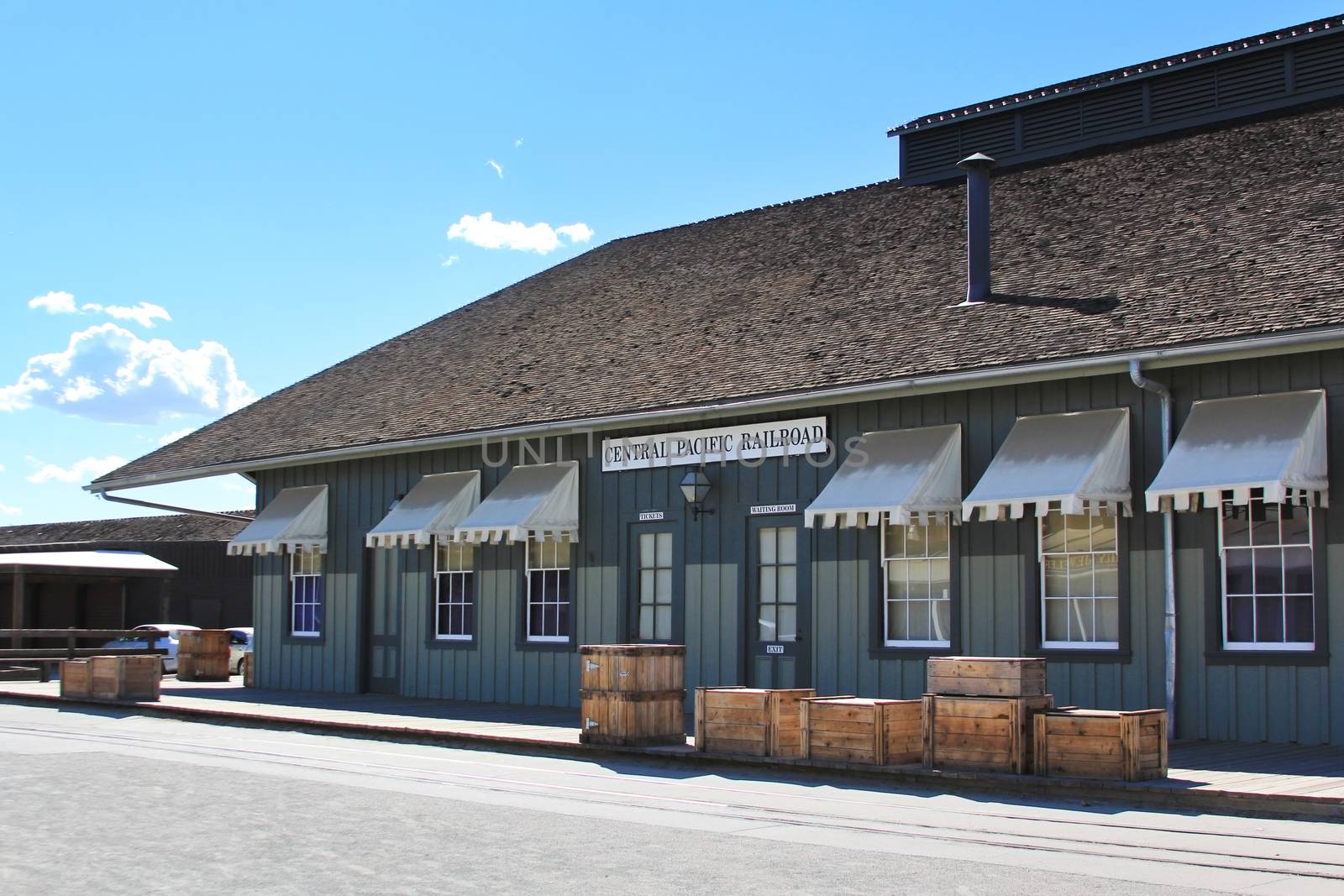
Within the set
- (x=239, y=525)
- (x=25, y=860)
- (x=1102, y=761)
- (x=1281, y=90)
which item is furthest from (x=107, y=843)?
(x=239, y=525)

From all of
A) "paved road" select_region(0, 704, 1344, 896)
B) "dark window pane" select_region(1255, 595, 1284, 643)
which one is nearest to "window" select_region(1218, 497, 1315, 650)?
"dark window pane" select_region(1255, 595, 1284, 643)

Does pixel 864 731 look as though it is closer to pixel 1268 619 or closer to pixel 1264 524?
pixel 1268 619

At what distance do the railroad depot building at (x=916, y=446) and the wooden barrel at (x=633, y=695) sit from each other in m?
2.69

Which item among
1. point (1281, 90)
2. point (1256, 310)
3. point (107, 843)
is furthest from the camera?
point (1281, 90)

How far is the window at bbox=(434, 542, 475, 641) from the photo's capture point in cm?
2212

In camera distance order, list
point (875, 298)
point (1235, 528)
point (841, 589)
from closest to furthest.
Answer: point (1235, 528)
point (841, 589)
point (875, 298)

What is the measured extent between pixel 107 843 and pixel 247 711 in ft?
36.6

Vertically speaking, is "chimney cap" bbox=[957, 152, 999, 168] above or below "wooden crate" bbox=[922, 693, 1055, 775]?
above

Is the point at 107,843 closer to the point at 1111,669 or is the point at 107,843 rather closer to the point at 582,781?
the point at 582,781

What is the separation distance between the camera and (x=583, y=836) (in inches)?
374

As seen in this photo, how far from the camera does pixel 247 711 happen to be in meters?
20.2

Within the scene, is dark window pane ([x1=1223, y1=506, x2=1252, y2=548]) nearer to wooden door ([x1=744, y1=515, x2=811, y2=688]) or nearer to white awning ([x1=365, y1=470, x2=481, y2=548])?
wooden door ([x1=744, y1=515, x2=811, y2=688])

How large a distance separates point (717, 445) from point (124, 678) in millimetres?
9759

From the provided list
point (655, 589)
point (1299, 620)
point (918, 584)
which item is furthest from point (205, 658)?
point (1299, 620)
